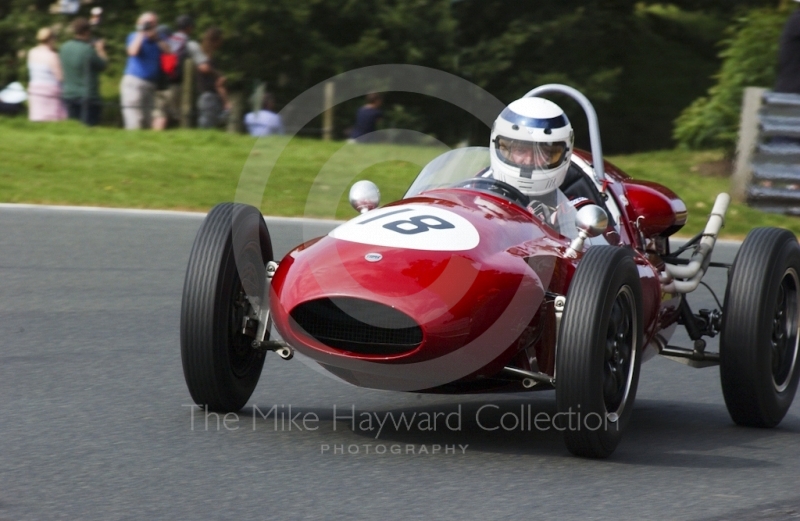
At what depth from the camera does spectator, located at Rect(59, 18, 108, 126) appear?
15.8 m

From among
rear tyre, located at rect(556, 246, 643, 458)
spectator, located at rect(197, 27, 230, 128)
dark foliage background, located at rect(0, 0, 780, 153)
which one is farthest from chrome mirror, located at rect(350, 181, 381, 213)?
dark foliage background, located at rect(0, 0, 780, 153)

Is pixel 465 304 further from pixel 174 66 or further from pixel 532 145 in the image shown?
pixel 174 66

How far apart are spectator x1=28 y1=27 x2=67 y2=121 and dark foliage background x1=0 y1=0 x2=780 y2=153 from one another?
6.05m

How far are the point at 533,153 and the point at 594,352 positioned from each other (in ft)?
4.13

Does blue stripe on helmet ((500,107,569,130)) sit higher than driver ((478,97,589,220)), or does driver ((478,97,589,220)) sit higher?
blue stripe on helmet ((500,107,569,130))

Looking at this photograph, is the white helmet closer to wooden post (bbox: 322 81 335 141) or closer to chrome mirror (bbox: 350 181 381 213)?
chrome mirror (bbox: 350 181 381 213)

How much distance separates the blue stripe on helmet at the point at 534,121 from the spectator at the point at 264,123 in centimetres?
1141

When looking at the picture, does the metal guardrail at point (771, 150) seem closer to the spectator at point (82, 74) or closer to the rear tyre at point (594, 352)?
the spectator at point (82, 74)

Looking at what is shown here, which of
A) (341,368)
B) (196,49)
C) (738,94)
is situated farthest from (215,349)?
(738,94)

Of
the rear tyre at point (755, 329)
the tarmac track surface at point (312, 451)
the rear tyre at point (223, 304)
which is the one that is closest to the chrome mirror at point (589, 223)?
the tarmac track surface at point (312, 451)

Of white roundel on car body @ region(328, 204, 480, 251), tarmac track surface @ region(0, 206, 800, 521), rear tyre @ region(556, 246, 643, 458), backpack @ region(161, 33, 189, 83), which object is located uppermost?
backpack @ region(161, 33, 189, 83)

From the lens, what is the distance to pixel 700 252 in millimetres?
6668

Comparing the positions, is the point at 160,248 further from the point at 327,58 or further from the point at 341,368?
the point at 327,58

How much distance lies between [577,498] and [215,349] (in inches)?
63.6
